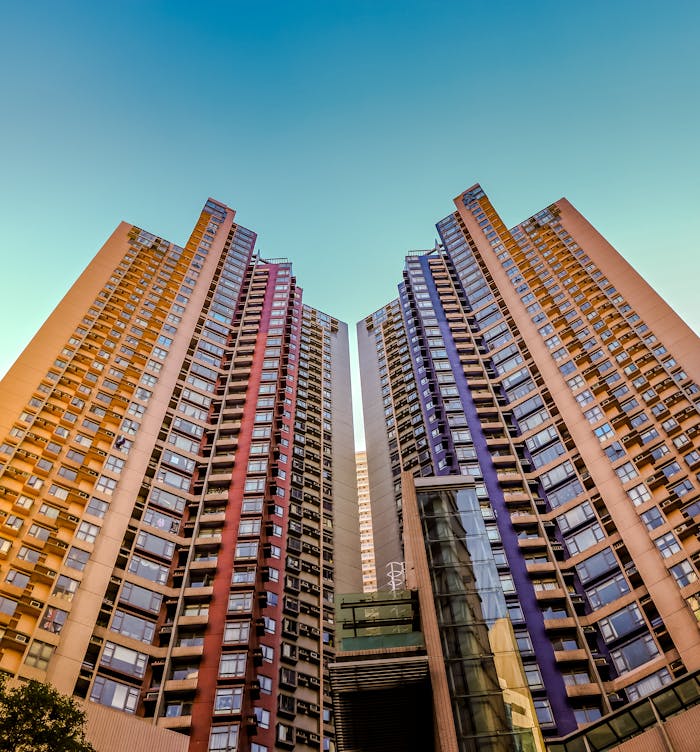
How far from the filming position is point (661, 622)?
47.2 metres

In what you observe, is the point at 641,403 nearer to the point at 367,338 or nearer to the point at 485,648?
the point at 485,648

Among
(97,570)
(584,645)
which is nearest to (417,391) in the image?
(584,645)

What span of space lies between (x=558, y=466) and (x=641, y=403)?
8.90m

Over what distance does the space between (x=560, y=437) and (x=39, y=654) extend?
44725mm

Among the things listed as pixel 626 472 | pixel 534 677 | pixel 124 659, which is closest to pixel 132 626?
pixel 124 659

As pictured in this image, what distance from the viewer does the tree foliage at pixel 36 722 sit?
86.0 feet

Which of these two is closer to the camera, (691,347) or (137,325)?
(691,347)

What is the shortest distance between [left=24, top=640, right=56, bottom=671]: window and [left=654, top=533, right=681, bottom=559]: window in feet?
134

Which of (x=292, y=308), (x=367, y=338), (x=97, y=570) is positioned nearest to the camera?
(x=97, y=570)

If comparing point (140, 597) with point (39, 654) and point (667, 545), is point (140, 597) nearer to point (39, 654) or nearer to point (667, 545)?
point (39, 654)

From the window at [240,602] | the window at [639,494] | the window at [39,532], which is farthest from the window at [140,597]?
the window at [639,494]

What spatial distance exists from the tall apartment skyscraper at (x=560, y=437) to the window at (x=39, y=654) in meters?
26.6

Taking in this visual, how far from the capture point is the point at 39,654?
4306 cm

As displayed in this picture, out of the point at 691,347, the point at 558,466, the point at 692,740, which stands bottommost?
the point at 692,740
